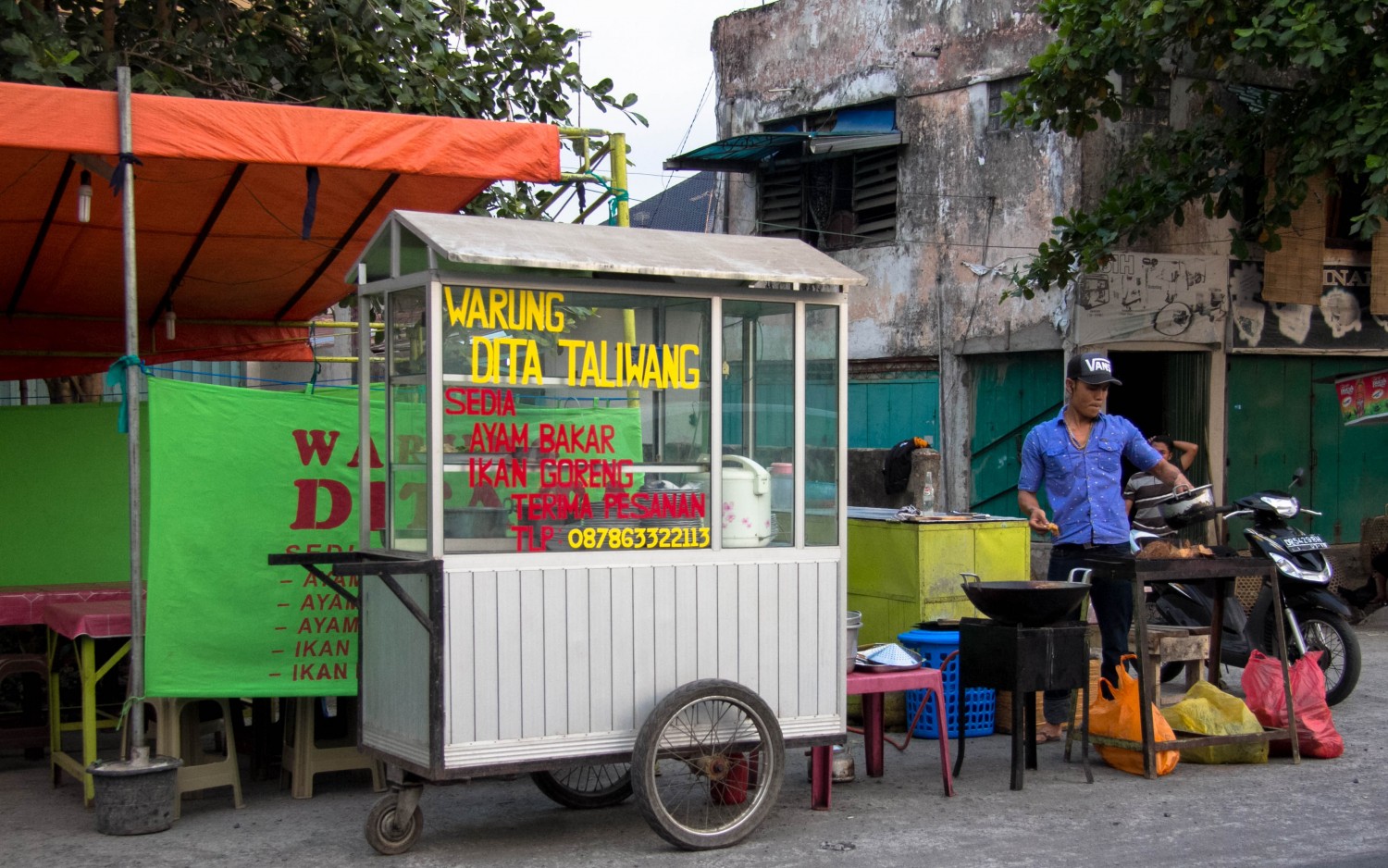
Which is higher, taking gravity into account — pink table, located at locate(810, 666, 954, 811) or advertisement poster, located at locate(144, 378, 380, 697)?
advertisement poster, located at locate(144, 378, 380, 697)

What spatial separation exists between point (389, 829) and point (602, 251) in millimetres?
2261

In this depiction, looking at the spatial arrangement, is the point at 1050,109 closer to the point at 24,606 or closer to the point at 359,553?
the point at 359,553

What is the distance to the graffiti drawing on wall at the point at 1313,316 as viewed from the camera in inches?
544

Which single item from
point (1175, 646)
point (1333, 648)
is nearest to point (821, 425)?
point (1175, 646)

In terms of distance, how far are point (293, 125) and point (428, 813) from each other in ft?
9.30

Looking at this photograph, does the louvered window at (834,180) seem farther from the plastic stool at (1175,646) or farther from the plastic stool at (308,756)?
the plastic stool at (308,756)

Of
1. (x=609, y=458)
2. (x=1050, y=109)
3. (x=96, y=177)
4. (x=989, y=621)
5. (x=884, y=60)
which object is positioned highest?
(x=884, y=60)

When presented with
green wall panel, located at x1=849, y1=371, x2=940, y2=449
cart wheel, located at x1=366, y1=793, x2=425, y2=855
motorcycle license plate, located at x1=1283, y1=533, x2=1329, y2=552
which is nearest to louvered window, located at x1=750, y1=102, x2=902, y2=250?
green wall panel, located at x1=849, y1=371, x2=940, y2=449

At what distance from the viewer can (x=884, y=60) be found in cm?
1559

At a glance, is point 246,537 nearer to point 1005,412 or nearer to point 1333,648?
point 1333,648

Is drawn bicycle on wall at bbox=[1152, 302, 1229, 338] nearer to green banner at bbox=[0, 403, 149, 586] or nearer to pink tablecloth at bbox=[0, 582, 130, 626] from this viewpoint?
green banner at bbox=[0, 403, 149, 586]

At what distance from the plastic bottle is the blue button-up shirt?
7.22 feet

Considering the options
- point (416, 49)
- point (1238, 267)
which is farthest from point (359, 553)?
point (1238, 267)

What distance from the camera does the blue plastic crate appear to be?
6941mm
